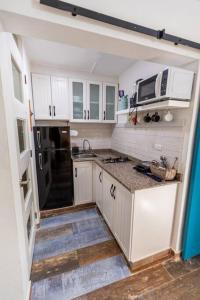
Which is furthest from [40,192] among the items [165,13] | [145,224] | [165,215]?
[165,13]

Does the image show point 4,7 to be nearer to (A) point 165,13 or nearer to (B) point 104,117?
(A) point 165,13

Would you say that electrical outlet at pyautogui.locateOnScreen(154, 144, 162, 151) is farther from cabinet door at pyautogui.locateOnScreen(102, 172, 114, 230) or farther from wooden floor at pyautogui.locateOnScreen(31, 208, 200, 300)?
wooden floor at pyautogui.locateOnScreen(31, 208, 200, 300)

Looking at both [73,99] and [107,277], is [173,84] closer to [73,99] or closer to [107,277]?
[73,99]

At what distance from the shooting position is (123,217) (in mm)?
1575

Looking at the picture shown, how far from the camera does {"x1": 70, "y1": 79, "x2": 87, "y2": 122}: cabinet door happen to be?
2.61m

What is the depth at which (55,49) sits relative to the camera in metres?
1.89

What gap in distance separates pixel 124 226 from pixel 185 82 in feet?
5.25

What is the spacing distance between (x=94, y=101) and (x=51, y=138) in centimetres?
115

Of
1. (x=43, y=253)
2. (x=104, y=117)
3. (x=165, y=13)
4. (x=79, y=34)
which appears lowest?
(x=43, y=253)

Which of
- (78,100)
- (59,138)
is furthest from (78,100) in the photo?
(59,138)

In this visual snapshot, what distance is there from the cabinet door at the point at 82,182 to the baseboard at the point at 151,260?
1.33 m

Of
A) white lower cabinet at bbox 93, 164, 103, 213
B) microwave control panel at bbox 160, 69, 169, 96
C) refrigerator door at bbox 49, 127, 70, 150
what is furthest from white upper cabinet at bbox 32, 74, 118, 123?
microwave control panel at bbox 160, 69, 169, 96

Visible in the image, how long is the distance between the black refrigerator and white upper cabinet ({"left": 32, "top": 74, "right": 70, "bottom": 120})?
383 millimetres

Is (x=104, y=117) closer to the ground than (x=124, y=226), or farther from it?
farther from it
